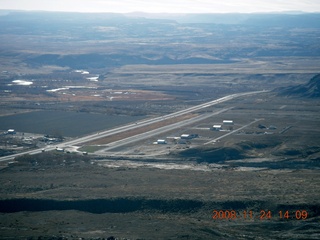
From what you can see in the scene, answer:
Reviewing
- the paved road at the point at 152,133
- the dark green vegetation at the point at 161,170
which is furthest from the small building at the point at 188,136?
the paved road at the point at 152,133

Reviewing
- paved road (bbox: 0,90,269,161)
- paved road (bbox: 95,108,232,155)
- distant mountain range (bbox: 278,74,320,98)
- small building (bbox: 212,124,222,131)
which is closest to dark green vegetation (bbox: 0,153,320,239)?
paved road (bbox: 0,90,269,161)
